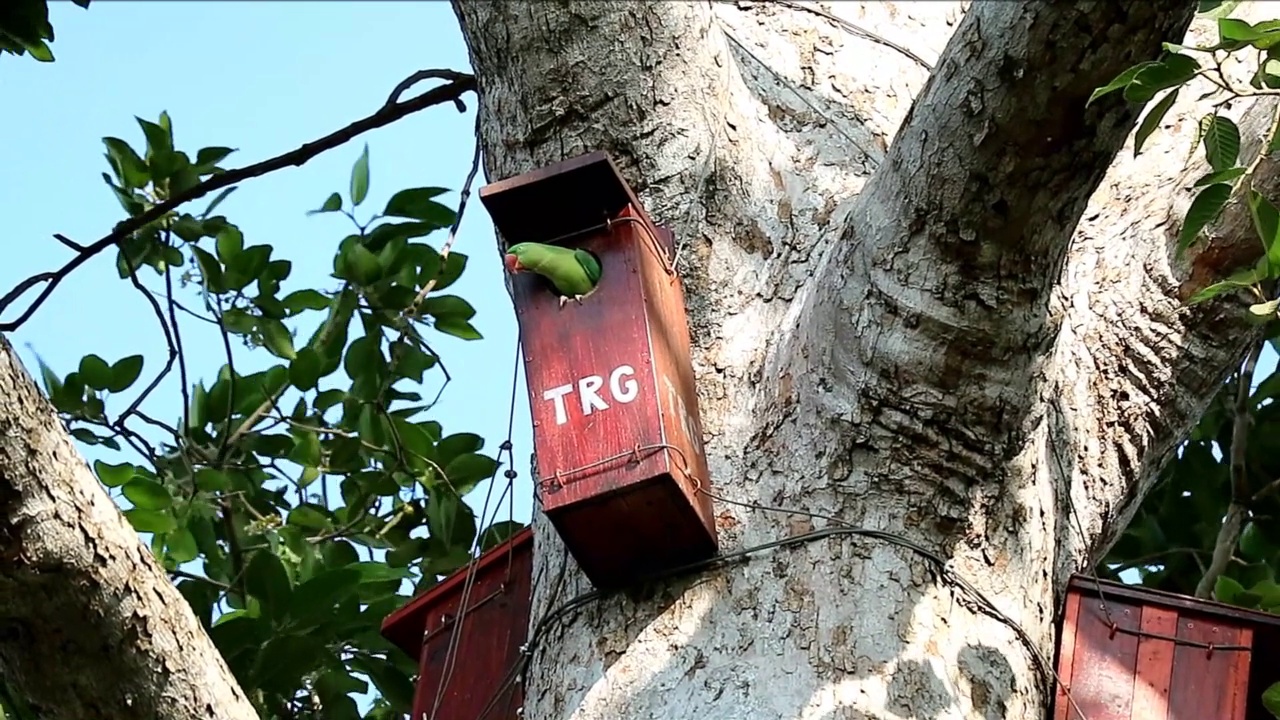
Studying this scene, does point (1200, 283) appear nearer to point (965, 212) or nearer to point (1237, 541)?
point (965, 212)

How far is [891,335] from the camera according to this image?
169 centimetres

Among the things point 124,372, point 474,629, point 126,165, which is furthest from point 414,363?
point 474,629

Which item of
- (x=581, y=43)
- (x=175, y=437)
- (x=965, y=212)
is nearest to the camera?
(x=965, y=212)

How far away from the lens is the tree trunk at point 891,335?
156 cm

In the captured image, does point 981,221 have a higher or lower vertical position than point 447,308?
higher

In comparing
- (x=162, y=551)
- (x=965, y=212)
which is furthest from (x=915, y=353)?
(x=162, y=551)

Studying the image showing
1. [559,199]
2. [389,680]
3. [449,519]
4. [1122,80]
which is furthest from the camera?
[449,519]

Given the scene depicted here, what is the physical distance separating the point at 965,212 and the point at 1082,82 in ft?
0.62

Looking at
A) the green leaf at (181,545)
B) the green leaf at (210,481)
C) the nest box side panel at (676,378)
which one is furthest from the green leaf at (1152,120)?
the green leaf at (210,481)

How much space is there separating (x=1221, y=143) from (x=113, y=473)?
70.6 inches

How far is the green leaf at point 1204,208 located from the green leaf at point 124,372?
6.26ft

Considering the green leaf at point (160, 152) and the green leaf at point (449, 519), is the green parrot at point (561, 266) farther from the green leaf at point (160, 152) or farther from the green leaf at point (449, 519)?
the green leaf at point (160, 152)

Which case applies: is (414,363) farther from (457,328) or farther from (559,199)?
(559,199)

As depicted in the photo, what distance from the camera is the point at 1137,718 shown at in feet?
6.24
